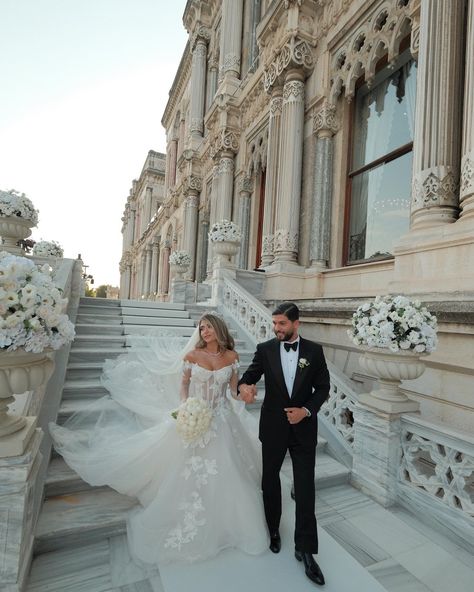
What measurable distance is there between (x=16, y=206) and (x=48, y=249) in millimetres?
6918

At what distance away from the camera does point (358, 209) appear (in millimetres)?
8328

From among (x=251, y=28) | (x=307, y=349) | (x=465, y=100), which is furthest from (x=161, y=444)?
(x=251, y=28)

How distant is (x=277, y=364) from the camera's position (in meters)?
2.77

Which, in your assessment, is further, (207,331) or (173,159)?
(173,159)

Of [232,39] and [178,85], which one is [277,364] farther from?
[178,85]

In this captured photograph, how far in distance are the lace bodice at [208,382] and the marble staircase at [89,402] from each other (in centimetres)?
120

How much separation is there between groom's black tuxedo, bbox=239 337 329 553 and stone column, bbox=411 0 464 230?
3671 mm

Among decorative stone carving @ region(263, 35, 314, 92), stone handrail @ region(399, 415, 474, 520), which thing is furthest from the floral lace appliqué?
decorative stone carving @ region(263, 35, 314, 92)

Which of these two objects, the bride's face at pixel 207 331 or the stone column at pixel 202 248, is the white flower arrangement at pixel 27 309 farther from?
the stone column at pixel 202 248

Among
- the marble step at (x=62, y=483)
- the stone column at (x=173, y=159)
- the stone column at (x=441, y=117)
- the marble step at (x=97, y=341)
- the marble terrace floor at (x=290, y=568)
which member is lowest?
the marble terrace floor at (x=290, y=568)

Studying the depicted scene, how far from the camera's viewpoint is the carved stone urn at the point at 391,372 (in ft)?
12.3

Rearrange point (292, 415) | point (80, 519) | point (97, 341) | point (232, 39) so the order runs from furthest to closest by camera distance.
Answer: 1. point (232, 39)
2. point (97, 341)
3. point (80, 519)
4. point (292, 415)

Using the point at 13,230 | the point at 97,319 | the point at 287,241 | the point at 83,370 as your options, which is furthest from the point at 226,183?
the point at 83,370

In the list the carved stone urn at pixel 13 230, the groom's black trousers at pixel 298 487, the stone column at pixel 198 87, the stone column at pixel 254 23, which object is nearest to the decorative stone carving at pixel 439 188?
the groom's black trousers at pixel 298 487
